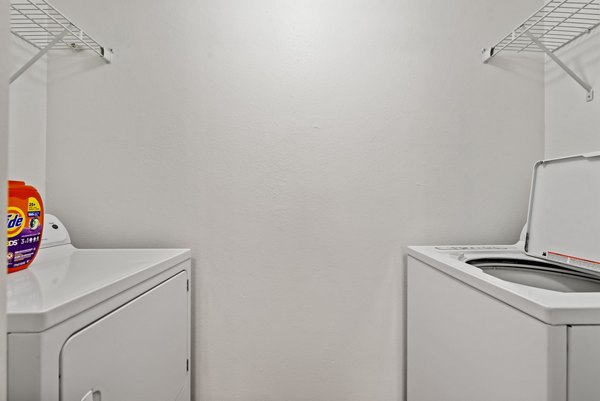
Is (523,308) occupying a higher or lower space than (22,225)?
lower

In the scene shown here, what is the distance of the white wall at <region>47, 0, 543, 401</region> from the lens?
1.44m

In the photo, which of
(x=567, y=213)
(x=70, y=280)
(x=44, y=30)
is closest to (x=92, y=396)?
(x=70, y=280)

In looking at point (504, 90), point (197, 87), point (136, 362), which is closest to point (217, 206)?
point (197, 87)

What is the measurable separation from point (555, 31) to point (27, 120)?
2.31 metres

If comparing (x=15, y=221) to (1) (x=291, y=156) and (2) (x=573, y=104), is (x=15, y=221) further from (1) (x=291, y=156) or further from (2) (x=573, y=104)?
(2) (x=573, y=104)

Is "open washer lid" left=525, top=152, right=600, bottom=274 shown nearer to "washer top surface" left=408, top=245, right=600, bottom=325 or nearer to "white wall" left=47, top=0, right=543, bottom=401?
"white wall" left=47, top=0, right=543, bottom=401

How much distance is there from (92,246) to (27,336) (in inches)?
38.3

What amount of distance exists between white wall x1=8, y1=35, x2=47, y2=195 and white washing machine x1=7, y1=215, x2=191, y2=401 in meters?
0.22

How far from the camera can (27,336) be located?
57cm

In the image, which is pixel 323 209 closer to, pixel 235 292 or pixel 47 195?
pixel 235 292

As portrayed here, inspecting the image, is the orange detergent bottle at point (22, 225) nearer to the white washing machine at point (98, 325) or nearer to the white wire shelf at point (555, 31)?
the white washing machine at point (98, 325)

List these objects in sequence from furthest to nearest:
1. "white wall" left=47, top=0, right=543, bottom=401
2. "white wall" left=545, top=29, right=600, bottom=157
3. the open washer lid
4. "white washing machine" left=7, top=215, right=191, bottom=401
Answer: "white wall" left=47, top=0, right=543, bottom=401 < "white wall" left=545, top=29, right=600, bottom=157 < the open washer lid < "white washing machine" left=7, top=215, right=191, bottom=401

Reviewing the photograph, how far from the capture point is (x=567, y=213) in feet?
3.71

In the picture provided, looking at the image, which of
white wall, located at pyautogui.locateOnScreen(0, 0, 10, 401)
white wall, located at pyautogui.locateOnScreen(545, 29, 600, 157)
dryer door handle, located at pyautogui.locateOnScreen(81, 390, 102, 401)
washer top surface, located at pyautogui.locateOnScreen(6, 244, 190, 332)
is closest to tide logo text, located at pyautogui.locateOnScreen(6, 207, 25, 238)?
washer top surface, located at pyautogui.locateOnScreen(6, 244, 190, 332)
